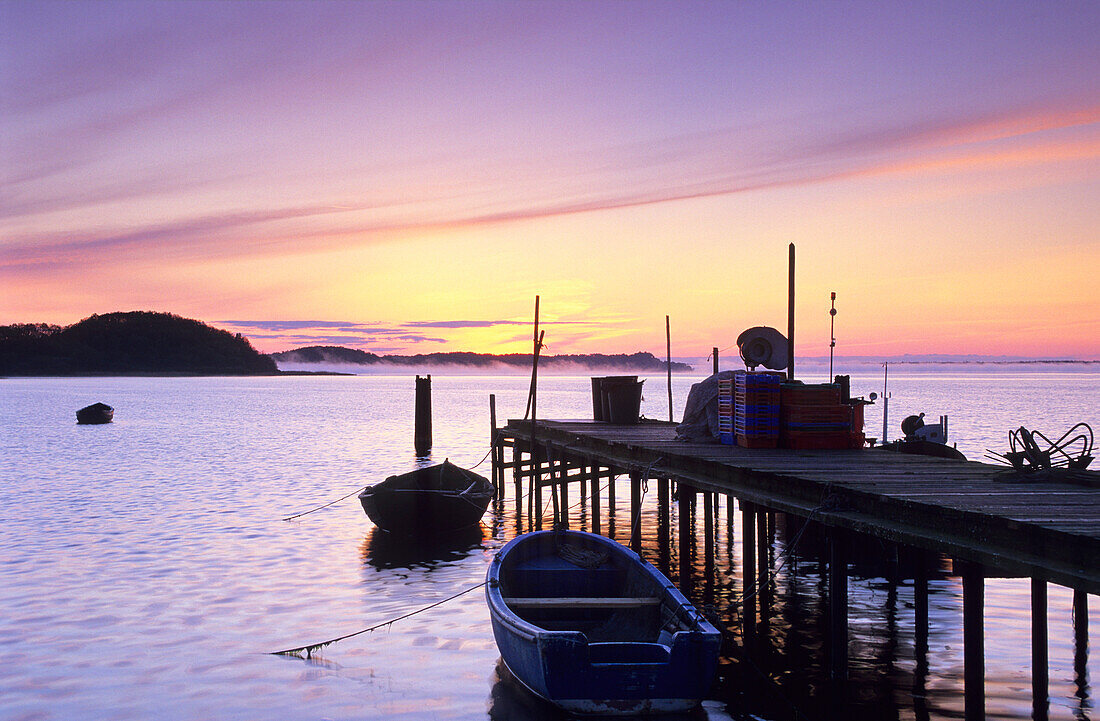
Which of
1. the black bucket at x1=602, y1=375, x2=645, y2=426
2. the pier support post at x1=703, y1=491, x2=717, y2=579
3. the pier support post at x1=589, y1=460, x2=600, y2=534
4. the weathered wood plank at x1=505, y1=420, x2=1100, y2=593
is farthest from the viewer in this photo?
the black bucket at x1=602, y1=375, x2=645, y2=426

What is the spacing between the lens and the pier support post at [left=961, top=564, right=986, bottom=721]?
819 centimetres

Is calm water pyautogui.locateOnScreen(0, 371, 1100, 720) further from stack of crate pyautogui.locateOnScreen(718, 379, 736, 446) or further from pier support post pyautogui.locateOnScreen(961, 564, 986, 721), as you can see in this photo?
stack of crate pyautogui.locateOnScreen(718, 379, 736, 446)

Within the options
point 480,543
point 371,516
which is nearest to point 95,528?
point 371,516

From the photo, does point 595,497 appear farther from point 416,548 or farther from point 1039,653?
point 1039,653

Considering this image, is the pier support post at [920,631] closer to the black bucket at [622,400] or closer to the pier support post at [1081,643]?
the pier support post at [1081,643]

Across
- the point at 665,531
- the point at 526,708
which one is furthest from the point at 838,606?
the point at 665,531

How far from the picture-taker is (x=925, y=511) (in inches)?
315

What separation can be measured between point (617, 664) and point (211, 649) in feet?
22.4

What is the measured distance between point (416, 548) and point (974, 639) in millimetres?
14746

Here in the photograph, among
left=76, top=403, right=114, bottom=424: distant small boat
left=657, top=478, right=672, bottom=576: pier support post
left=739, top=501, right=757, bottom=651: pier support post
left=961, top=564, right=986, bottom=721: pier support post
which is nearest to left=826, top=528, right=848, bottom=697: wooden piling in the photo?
left=961, top=564, right=986, bottom=721: pier support post

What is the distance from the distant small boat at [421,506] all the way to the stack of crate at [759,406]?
9522 mm

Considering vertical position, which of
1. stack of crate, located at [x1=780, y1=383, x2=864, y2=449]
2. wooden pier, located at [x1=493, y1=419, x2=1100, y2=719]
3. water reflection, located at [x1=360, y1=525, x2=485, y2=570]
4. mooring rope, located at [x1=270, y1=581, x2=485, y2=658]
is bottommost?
water reflection, located at [x1=360, y1=525, x2=485, y2=570]

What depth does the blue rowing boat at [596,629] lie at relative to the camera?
913 cm

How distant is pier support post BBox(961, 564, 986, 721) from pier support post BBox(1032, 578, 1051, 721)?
64.0 inches
